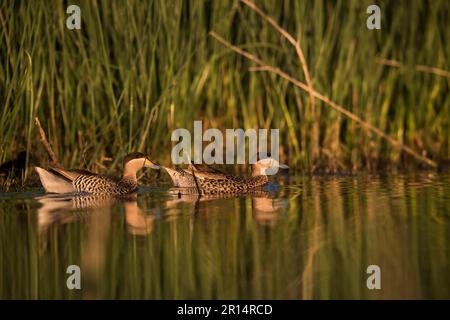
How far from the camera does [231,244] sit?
7.29 metres

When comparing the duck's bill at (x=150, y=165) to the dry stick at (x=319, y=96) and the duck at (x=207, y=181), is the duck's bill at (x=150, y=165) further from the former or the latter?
the dry stick at (x=319, y=96)

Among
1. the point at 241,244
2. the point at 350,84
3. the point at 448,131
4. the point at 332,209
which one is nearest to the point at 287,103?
the point at 350,84

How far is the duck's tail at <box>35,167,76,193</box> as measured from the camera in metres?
9.61

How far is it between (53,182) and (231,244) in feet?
9.40

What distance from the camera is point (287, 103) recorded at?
11508 millimetres

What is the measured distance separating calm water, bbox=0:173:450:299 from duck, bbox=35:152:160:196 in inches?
7.0

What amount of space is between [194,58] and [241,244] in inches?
157

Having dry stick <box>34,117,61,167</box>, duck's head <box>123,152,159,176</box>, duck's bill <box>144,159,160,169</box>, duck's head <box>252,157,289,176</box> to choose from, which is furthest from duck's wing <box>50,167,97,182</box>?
duck's head <box>252,157,289,176</box>

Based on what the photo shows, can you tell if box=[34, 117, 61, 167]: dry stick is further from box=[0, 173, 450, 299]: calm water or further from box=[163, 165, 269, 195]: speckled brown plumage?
box=[163, 165, 269, 195]: speckled brown plumage

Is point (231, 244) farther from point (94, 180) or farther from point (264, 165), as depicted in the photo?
point (264, 165)

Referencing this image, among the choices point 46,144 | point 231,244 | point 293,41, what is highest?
point 293,41

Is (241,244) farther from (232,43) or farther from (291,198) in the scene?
(232,43)

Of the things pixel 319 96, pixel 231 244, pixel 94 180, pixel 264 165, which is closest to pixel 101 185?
pixel 94 180
